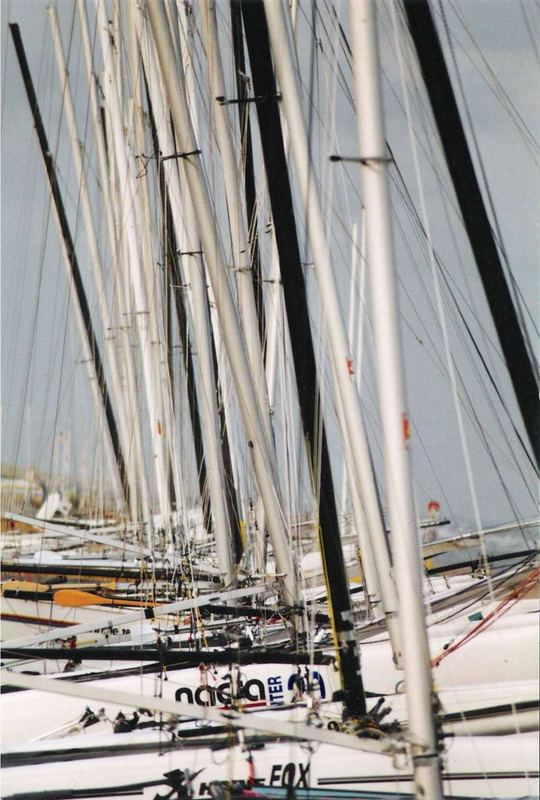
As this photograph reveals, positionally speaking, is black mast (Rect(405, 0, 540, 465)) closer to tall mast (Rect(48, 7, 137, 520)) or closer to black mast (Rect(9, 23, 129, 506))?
black mast (Rect(9, 23, 129, 506))

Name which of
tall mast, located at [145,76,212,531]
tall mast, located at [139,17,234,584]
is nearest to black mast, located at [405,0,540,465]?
tall mast, located at [139,17,234,584]

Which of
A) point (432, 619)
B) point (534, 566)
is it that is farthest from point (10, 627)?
point (534, 566)

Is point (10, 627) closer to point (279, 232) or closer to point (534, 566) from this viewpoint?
point (534, 566)

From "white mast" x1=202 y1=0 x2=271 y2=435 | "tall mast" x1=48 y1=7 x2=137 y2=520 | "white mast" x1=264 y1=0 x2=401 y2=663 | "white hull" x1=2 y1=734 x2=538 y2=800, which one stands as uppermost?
"tall mast" x1=48 y1=7 x2=137 y2=520

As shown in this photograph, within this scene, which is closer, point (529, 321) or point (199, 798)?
point (199, 798)

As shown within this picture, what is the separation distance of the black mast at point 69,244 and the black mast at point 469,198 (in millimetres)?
14895

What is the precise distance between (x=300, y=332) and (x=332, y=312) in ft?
1.83

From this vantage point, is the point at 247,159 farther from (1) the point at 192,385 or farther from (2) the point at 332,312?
(2) the point at 332,312

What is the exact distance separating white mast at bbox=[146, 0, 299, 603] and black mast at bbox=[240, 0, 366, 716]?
1249 mm

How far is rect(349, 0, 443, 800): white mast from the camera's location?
5.53 metres

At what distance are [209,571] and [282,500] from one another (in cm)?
510

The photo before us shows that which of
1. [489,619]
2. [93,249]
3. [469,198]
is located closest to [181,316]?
[93,249]

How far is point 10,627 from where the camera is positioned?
67.1 ft

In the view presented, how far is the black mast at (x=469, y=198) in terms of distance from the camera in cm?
759
